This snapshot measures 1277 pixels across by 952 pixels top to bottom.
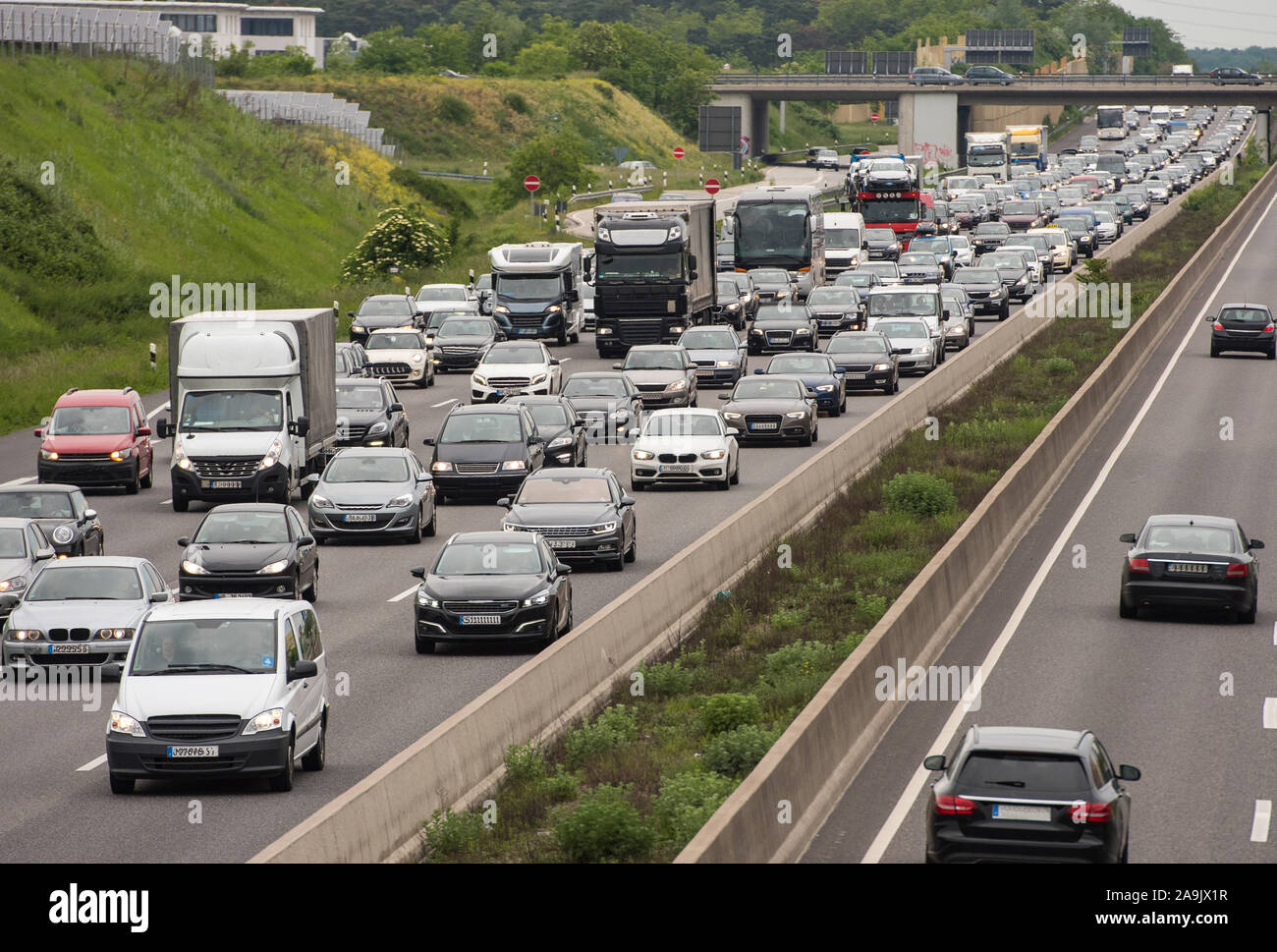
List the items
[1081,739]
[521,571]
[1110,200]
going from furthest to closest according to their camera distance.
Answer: [1110,200], [521,571], [1081,739]

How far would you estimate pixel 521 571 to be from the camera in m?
23.7

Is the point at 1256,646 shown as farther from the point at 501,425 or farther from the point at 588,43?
the point at 588,43

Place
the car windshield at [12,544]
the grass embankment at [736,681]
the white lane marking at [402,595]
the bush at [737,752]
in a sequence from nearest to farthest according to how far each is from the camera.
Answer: the grass embankment at [736,681]
the bush at [737,752]
the car windshield at [12,544]
the white lane marking at [402,595]

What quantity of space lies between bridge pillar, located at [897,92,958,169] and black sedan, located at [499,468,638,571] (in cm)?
12021

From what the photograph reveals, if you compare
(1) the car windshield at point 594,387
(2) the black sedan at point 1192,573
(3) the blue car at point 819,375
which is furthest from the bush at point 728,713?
(3) the blue car at point 819,375

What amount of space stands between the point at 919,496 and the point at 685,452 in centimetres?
448

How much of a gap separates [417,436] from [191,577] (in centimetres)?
1700

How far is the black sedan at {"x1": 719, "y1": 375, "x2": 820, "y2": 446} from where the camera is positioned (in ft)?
134

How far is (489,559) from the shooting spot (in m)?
23.9

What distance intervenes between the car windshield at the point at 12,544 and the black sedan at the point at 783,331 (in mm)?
32951

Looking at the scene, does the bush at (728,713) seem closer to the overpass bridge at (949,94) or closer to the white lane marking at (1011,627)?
the white lane marking at (1011,627)

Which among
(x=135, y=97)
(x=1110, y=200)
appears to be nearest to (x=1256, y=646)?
(x=135, y=97)

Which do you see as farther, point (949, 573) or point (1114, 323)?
point (1114, 323)

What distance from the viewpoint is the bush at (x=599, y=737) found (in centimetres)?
1895
